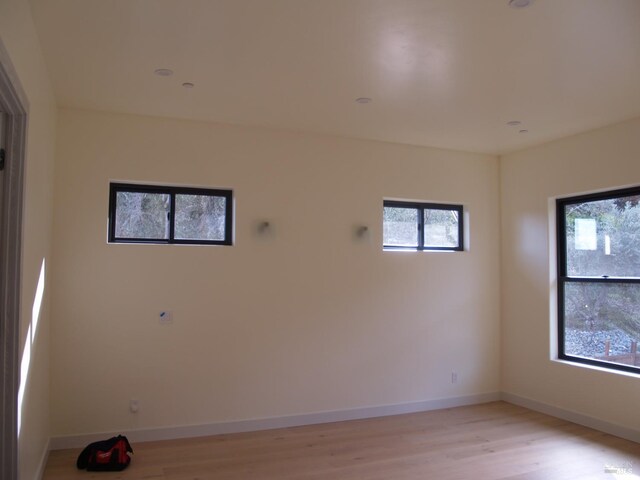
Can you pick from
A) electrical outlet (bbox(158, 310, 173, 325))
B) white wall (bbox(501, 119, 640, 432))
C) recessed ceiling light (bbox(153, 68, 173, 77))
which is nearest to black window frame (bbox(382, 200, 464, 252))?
white wall (bbox(501, 119, 640, 432))

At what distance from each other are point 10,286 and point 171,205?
2.03m

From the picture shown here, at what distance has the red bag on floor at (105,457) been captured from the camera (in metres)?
3.48

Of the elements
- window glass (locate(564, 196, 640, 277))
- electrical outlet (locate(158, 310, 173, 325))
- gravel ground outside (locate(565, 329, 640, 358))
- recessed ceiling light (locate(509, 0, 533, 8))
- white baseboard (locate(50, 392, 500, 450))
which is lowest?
white baseboard (locate(50, 392, 500, 450))

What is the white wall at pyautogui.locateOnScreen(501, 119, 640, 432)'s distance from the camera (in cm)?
430

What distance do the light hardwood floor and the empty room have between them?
29mm

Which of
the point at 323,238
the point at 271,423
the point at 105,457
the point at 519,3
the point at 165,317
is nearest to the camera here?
the point at 519,3

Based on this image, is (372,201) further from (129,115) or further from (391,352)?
(129,115)

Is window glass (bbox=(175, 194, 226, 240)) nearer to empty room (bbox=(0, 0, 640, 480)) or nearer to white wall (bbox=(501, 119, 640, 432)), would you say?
empty room (bbox=(0, 0, 640, 480))

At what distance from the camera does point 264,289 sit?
454cm

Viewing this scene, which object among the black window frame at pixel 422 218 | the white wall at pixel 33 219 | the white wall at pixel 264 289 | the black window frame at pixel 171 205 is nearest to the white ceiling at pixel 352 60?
the white wall at pixel 33 219

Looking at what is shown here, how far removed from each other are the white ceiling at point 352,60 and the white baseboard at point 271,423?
267 cm

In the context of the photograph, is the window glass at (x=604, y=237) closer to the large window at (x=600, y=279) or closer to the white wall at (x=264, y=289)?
the large window at (x=600, y=279)

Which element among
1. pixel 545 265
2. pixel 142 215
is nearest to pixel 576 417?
pixel 545 265

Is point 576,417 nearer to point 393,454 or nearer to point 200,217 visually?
point 393,454
